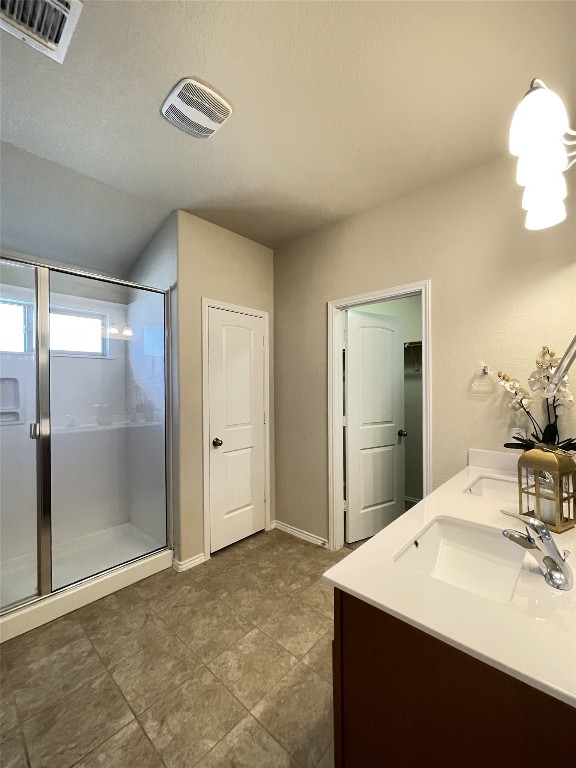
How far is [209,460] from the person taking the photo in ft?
8.14

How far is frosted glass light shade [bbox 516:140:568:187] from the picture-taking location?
102 centimetres

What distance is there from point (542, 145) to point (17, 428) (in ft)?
10.7

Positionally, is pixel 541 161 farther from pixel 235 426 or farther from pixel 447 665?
pixel 235 426

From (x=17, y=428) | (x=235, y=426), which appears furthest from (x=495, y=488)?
(x=17, y=428)

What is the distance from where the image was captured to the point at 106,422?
8.80 ft

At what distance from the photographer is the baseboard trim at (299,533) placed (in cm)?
262

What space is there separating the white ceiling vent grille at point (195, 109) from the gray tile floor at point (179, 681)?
2656 millimetres

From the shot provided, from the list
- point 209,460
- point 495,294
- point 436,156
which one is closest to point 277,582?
point 209,460

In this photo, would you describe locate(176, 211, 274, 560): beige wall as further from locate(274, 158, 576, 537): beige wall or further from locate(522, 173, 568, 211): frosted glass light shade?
locate(522, 173, 568, 211): frosted glass light shade

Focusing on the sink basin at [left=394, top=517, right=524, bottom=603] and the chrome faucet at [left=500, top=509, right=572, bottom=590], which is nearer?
the chrome faucet at [left=500, top=509, right=572, bottom=590]

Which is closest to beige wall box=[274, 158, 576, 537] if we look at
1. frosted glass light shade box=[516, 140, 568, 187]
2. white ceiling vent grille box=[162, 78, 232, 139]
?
frosted glass light shade box=[516, 140, 568, 187]

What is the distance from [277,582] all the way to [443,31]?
294 centimetres

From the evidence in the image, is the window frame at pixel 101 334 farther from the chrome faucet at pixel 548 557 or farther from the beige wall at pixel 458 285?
the chrome faucet at pixel 548 557

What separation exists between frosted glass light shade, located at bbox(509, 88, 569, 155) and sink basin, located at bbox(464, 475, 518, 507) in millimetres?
Result: 1365
